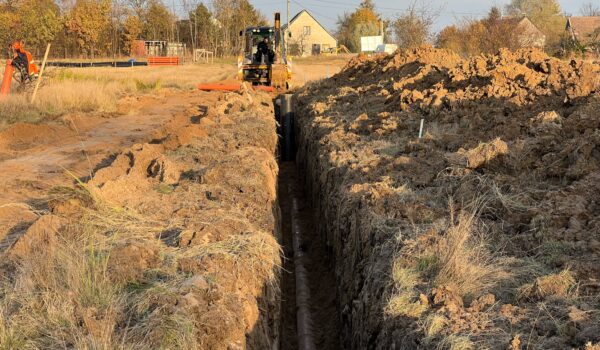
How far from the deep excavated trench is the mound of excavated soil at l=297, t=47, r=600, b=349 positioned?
0.38 m

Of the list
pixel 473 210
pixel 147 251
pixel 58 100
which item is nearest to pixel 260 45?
pixel 58 100

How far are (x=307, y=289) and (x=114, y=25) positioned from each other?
57.2m

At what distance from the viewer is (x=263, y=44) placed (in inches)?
850

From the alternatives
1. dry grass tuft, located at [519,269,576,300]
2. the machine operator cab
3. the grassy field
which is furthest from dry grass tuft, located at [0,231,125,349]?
the machine operator cab

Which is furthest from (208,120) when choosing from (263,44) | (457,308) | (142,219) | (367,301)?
(263,44)

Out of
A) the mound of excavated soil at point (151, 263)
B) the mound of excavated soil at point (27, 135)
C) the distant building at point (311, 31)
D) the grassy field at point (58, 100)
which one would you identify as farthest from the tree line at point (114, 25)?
the mound of excavated soil at point (151, 263)

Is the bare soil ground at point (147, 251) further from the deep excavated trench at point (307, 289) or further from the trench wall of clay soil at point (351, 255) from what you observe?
the trench wall of clay soil at point (351, 255)

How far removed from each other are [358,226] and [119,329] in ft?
7.98

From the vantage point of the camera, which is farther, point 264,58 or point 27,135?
point 264,58

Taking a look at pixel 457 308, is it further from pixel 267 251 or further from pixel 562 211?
pixel 267 251

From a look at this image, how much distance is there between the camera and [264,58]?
2162cm

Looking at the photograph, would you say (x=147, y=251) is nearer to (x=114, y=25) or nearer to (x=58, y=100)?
(x=58, y=100)

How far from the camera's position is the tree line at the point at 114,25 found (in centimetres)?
4894

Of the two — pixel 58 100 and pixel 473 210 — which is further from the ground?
pixel 58 100
